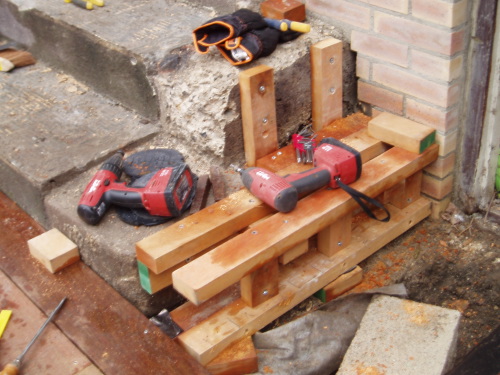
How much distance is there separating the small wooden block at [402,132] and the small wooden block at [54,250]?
1.42 m

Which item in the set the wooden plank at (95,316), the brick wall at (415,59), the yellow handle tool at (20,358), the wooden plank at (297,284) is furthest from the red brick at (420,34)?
the yellow handle tool at (20,358)

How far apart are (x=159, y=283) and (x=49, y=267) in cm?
55

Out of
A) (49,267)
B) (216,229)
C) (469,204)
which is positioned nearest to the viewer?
(216,229)

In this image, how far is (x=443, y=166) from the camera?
300 cm

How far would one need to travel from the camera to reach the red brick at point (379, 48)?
9.48 feet

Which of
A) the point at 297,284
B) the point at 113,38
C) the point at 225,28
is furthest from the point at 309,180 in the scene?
the point at 113,38

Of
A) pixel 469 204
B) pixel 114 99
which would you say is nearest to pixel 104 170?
pixel 114 99

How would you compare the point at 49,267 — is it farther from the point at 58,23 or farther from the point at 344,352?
the point at 58,23

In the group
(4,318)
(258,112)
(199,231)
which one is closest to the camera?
(199,231)

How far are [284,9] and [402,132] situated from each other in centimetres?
82

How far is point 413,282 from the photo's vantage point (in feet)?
9.37

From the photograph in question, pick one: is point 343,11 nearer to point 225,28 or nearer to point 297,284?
point 225,28

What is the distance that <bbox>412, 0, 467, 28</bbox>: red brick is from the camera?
2.62 m

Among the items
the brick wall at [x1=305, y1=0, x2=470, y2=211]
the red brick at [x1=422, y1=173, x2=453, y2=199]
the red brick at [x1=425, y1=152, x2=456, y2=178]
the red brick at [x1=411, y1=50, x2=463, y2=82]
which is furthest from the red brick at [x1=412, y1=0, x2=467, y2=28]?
the red brick at [x1=422, y1=173, x2=453, y2=199]
